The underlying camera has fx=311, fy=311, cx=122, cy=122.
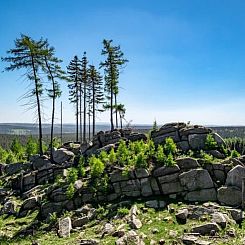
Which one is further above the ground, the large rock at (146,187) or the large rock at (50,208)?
the large rock at (146,187)

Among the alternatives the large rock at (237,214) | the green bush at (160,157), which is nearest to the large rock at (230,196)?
the large rock at (237,214)

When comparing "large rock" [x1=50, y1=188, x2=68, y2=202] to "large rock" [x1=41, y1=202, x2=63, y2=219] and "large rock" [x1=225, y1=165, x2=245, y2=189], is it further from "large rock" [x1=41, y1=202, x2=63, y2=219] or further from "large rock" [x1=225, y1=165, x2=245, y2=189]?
"large rock" [x1=225, y1=165, x2=245, y2=189]

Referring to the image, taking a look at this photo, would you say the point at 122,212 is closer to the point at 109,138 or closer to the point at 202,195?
the point at 202,195

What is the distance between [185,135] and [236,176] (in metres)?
6.67

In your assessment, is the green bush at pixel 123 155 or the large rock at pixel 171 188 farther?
the green bush at pixel 123 155

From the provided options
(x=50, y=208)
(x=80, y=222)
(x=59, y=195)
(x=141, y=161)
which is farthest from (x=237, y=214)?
(x=50, y=208)

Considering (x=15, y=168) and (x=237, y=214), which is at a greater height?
(x=15, y=168)

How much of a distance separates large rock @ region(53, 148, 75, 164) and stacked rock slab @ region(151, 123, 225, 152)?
30.7 feet

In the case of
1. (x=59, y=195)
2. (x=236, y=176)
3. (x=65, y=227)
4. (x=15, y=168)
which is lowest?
(x=65, y=227)

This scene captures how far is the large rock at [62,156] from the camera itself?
107 feet

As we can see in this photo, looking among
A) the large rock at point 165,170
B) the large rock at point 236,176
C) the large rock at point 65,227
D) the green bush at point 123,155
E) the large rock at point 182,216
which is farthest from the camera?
the green bush at point 123,155

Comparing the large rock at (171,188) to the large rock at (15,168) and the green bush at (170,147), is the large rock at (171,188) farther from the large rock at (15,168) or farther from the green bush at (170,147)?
the large rock at (15,168)

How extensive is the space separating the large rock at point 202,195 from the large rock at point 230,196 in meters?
0.44

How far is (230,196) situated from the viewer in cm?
2111
